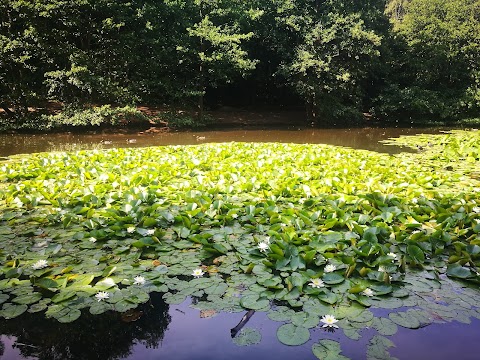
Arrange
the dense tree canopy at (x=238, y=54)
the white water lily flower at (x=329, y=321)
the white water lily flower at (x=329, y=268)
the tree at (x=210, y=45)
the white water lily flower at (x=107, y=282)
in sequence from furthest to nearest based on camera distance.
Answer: the tree at (x=210, y=45) → the dense tree canopy at (x=238, y=54) → the white water lily flower at (x=329, y=268) → the white water lily flower at (x=107, y=282) → the white water lily flower at (x=329, y=321)

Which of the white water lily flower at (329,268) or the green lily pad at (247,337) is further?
the white water lily flower at (329,268)

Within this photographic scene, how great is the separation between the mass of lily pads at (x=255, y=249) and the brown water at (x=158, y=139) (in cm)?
619

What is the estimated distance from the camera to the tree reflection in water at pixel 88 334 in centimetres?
169

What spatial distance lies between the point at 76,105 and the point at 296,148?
904 cm

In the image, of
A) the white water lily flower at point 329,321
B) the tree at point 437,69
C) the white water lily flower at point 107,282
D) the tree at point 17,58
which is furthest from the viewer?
the tree at point 437,69

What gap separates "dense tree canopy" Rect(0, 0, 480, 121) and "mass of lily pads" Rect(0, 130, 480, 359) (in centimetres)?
1020

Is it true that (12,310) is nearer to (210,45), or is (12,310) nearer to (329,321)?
(329,321)

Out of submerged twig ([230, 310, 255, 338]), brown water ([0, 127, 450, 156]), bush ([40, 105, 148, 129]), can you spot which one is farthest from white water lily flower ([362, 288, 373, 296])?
bush ([40, 105, 148, 129])

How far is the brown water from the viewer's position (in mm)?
10172

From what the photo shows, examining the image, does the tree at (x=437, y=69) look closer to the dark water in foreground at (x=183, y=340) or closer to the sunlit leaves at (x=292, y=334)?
the dark water in foreground at (x=183, y=340)

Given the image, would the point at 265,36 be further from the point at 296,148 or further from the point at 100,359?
the point at 100,359

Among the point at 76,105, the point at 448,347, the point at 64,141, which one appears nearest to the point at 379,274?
the point at 448,347

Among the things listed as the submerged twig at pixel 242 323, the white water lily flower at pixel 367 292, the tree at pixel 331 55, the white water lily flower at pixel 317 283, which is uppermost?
the tree at pixel 331 55

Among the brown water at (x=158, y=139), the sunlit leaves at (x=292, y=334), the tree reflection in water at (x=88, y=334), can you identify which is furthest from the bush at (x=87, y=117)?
the sunlit leaves at (x=292, y=334)
